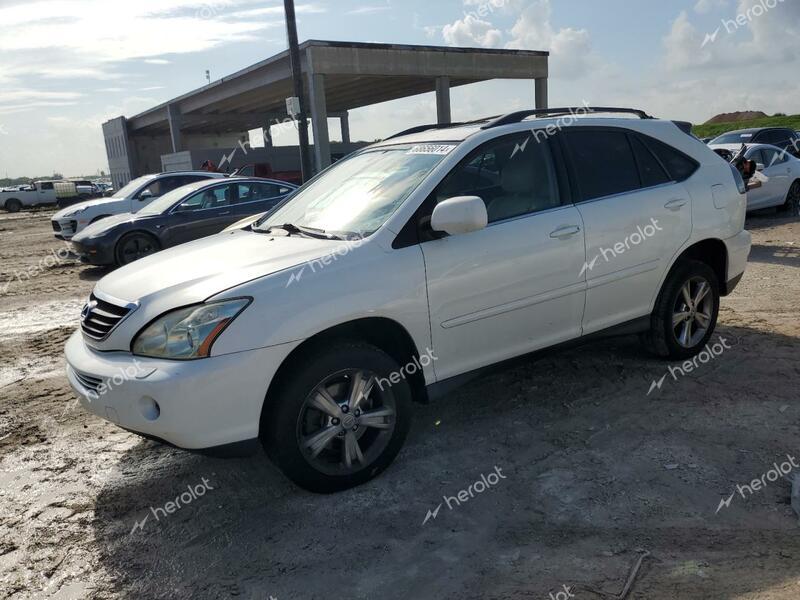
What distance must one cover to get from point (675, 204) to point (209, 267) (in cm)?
320

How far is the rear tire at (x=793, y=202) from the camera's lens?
13.1m

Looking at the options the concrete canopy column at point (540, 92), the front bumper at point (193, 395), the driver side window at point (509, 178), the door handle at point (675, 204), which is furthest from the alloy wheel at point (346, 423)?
the concrete canopy column at point (540, 92)

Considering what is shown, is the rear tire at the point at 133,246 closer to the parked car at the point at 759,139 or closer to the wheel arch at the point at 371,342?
the wheel arch at the point at 371,342

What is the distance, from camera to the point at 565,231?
159 inches

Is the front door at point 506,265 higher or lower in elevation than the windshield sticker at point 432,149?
lower

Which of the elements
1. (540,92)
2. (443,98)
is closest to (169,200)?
(443,98)

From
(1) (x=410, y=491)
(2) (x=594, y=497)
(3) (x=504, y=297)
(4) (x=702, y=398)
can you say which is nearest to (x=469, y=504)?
(1) (x=410, y=491)

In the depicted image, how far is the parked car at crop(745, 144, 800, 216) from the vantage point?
41.4 feet

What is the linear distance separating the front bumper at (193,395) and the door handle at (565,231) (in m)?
1.79

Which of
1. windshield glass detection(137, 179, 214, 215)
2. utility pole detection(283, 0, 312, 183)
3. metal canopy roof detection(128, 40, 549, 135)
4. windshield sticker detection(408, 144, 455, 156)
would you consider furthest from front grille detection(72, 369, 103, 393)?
metal canopy roof detection(128, 40, 549, 135)

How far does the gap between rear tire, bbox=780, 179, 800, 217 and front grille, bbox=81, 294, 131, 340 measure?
1341cm

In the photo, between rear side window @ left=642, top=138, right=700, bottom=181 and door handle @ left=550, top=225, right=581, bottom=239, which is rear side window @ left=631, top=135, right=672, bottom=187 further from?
door handle @ left=550, top=225, right=581, bottom=239

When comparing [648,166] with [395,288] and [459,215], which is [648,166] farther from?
[395,288]

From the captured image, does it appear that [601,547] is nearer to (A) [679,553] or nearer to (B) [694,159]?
(A) [679,553]
